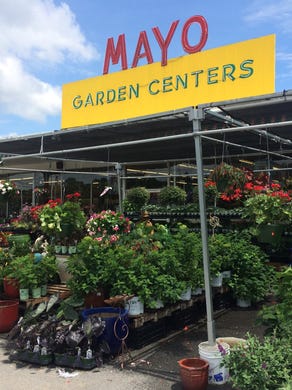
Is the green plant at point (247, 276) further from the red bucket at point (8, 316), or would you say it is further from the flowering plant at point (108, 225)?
the red bucket at point (8, 316)

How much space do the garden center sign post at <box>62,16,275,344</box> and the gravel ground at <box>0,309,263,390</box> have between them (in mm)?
758

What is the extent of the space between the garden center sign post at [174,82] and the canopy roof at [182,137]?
221mm

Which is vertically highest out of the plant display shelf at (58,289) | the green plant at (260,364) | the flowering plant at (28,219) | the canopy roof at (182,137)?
the canopy roof at (182,137)

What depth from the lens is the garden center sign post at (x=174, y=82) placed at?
556 centimetres

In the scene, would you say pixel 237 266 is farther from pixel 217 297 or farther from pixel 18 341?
pixel 18 341

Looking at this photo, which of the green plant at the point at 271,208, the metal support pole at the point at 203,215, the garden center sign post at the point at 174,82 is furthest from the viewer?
the green plant at the point at 271,208

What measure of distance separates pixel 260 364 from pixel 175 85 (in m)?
4.49

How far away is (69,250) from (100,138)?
104 inches

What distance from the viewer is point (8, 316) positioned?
5.77 meters

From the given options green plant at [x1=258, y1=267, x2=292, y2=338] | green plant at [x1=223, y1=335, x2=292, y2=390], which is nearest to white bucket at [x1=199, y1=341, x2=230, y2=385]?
green plant at [x1=258, y1=267, x2=292, y2=338]

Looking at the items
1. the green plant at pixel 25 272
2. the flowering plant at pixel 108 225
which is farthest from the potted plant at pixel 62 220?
the green plant at pixel 25 272

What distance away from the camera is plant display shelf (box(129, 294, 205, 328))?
4859mm

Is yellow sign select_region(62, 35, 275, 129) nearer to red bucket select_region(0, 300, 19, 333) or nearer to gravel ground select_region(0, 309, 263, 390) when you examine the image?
red bucket select_region(0, 300, 19, 333)

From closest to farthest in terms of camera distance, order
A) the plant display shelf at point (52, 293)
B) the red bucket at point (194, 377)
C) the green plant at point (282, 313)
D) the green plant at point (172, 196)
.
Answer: the green plant at point (282, 313) < the red bucket at point (194, 377) < the plant display shelf at point (52, 293) < the green plant at point (172, 196)
